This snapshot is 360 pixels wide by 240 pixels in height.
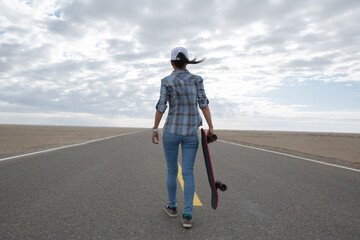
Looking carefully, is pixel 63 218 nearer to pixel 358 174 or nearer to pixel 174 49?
pixel 174 49

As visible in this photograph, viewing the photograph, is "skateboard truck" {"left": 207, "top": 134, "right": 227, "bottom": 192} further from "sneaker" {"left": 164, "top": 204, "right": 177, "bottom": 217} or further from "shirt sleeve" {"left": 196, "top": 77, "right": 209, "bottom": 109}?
"sneaker" {"left": 164, "top": 204, "right": 177, "bottom": 217}

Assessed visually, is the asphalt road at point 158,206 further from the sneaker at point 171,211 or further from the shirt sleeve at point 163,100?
the shirt sleeve at point 163,100

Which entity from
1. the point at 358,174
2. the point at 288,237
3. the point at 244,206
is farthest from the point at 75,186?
the point at 358,174

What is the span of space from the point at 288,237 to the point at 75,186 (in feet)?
11.9

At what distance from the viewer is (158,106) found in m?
3.06

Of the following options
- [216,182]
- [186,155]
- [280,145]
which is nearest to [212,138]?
[186,155]

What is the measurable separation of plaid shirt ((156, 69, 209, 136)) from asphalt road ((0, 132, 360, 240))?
117cm

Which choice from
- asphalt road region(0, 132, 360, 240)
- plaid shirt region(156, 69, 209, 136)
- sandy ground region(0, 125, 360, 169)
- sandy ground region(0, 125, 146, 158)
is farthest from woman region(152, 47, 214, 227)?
sandy ground region(0, 125, 146, 158)

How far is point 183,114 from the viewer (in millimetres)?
3029

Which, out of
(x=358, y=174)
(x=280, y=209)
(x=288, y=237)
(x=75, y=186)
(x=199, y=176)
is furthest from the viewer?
(x=358, y=174)

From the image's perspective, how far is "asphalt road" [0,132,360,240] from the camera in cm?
274

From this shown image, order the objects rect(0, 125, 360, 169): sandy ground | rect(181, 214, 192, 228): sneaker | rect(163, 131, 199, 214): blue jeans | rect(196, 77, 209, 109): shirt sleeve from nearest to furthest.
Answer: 1. rect(181, 214, 192, 228): sneaker
2. rect(163, 131, 199, 214): blue jeans
3. rect(196, 77, 209, 109): shirt sleeve
4. rect(0, 125, 360, 169): sandy ground

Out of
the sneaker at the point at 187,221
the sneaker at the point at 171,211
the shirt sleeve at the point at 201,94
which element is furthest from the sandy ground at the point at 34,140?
the shirt sleeve at the point at 201,94

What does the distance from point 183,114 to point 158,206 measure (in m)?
1.46
